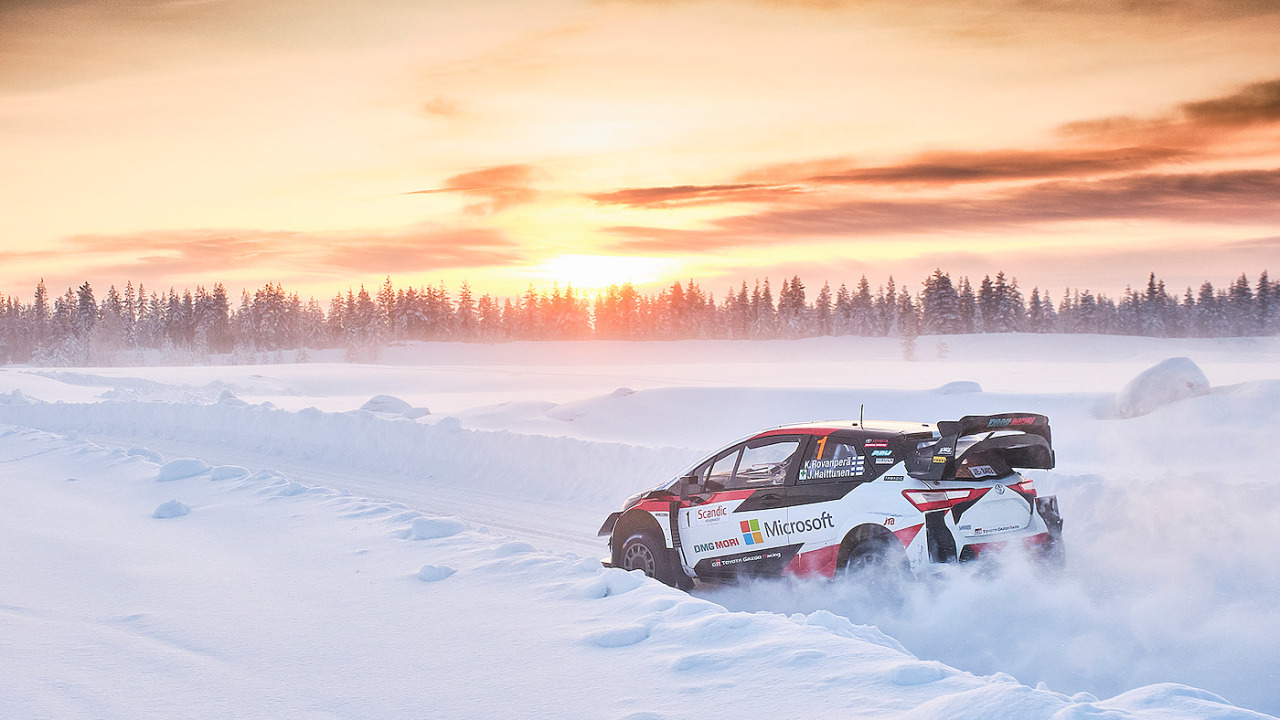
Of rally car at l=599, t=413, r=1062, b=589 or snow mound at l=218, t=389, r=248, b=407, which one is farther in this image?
snow mound at l=218, t=389, r=248, b=407

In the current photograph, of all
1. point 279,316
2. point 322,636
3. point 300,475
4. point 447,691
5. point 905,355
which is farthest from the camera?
point 279,316

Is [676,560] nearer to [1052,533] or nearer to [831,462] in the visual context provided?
[831,462]

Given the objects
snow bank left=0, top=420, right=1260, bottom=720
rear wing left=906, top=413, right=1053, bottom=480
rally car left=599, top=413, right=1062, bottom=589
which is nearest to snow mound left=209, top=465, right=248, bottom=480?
snow bank left=0, top=420, right=1260, bottom=720

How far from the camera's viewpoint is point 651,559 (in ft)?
30.4

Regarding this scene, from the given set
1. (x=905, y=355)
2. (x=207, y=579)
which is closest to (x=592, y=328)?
(x=905, y=355)

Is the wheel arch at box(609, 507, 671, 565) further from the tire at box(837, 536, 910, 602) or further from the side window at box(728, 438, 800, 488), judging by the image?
the tire at box(837, 536, 910, 602)

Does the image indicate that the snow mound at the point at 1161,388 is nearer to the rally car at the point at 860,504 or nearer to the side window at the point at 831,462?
the rally car at the point at 860,504

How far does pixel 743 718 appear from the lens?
15.0 ft

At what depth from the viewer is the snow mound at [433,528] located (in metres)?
9.24

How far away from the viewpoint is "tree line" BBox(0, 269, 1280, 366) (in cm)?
10844

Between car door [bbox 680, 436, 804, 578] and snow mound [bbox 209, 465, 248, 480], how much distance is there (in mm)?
7129

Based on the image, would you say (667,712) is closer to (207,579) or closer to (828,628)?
(828,628)

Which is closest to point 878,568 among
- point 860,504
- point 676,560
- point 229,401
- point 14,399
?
point 860,504

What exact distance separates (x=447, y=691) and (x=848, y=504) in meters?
3.99
